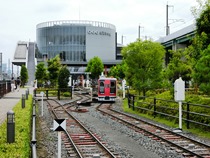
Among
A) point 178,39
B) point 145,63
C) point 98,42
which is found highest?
point 98,42

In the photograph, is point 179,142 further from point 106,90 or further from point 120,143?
point 106,90

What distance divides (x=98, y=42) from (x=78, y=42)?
18.7 ft

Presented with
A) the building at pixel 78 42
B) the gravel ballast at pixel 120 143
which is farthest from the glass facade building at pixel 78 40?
the gravel ballast at pixel 120 143

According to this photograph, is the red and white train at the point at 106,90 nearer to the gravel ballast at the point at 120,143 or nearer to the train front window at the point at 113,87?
the train front window at the point at 113,87

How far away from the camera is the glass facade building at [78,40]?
346 ft

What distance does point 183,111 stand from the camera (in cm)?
1681

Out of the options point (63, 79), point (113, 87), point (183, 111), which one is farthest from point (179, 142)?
point (63, 79)

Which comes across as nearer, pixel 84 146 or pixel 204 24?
pixel 84 146

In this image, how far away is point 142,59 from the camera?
30141 mm

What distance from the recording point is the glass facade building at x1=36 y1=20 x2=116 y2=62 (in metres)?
105

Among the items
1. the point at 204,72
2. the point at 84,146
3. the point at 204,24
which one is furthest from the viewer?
the point at 204,24

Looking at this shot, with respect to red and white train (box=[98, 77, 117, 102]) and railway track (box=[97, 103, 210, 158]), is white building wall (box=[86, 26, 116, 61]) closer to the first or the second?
red and white train (box=[98, 77, 117, 102])

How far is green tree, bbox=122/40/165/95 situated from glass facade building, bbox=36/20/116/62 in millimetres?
75056

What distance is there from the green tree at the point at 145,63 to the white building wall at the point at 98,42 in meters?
74.8
